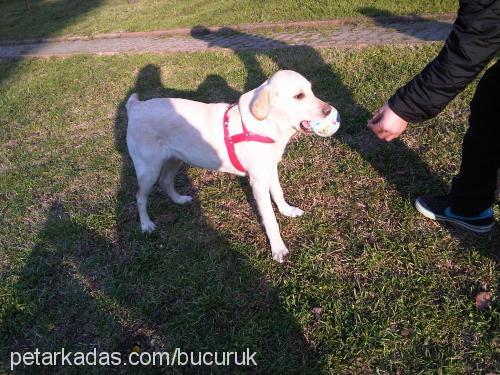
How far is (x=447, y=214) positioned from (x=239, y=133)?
1893 millimetres

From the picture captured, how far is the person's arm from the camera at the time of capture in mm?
2115

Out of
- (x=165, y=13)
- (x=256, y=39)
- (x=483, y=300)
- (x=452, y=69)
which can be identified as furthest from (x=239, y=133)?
(x=165, y=13)

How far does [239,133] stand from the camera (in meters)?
3.39

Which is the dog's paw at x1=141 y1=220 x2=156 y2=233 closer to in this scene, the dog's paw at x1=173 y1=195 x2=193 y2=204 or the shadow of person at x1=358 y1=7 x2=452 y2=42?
the dog's paw at x1=173 y1=195 x2=193 y2=204

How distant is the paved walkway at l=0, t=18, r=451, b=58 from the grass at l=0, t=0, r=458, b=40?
729 millimetres

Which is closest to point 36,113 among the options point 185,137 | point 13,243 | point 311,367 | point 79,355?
point 13,243

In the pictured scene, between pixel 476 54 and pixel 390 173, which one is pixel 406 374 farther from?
pixel 390 173

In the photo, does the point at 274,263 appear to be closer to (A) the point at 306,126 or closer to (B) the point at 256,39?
(A) the point at 306,126

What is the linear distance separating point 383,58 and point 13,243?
580 cm

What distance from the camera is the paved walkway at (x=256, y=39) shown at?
768 centimetres

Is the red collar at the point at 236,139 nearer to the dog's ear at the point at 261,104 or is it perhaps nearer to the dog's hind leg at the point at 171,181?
the dog's ear at the point at 261,104

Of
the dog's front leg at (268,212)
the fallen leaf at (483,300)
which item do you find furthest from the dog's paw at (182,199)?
the fallen leaf at (483,300)

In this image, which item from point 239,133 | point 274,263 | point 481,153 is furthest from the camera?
point 274,263

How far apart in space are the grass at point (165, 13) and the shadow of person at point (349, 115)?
192cm
